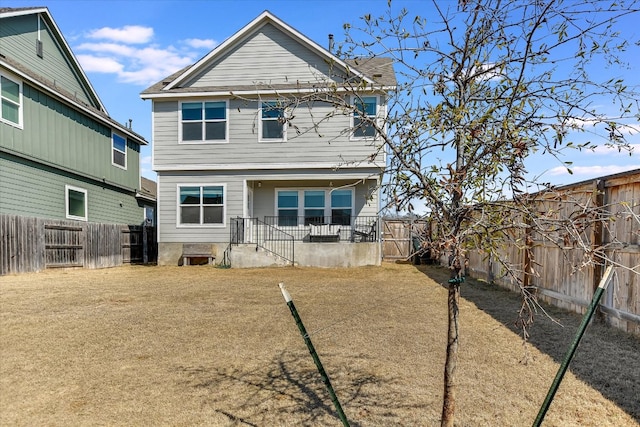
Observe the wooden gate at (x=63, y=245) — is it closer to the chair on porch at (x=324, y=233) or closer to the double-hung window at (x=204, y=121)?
the double-hung window at (x=204, y=121)

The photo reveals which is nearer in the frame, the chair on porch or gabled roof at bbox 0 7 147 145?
gabled roof at bbox 0 7 147 145

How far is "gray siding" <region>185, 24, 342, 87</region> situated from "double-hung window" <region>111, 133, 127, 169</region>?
18.6 ft

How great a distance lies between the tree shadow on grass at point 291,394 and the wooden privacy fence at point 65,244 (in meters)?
10.0

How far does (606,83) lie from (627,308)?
4185 mm

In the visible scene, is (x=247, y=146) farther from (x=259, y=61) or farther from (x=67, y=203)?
(x=67, y=203)

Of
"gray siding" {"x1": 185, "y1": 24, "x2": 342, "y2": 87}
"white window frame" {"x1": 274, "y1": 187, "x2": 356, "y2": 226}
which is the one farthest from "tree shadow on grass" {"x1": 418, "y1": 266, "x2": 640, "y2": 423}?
"gray siding" {"x1": 185, "y1": 24, "x2": 342, "y2": 87}

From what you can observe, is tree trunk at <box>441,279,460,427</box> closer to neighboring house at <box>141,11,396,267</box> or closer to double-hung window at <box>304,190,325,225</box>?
neighboring house at <box>141,11,396,267</box>

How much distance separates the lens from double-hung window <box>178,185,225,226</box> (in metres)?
13.7

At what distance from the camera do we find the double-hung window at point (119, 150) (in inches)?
677

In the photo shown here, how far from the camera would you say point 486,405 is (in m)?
3.08

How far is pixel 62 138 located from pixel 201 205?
578cm

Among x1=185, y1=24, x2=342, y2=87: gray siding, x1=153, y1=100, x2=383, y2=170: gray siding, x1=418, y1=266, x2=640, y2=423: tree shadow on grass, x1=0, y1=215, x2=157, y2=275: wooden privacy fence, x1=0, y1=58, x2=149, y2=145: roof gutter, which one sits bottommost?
x1=418, y1=266, x2=640, y2=423: tree shadow on grass

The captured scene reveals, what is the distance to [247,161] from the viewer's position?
13.5 metres

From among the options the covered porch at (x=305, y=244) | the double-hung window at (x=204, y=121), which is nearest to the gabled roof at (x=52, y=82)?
the double-hung window at (x=204, y=121)
